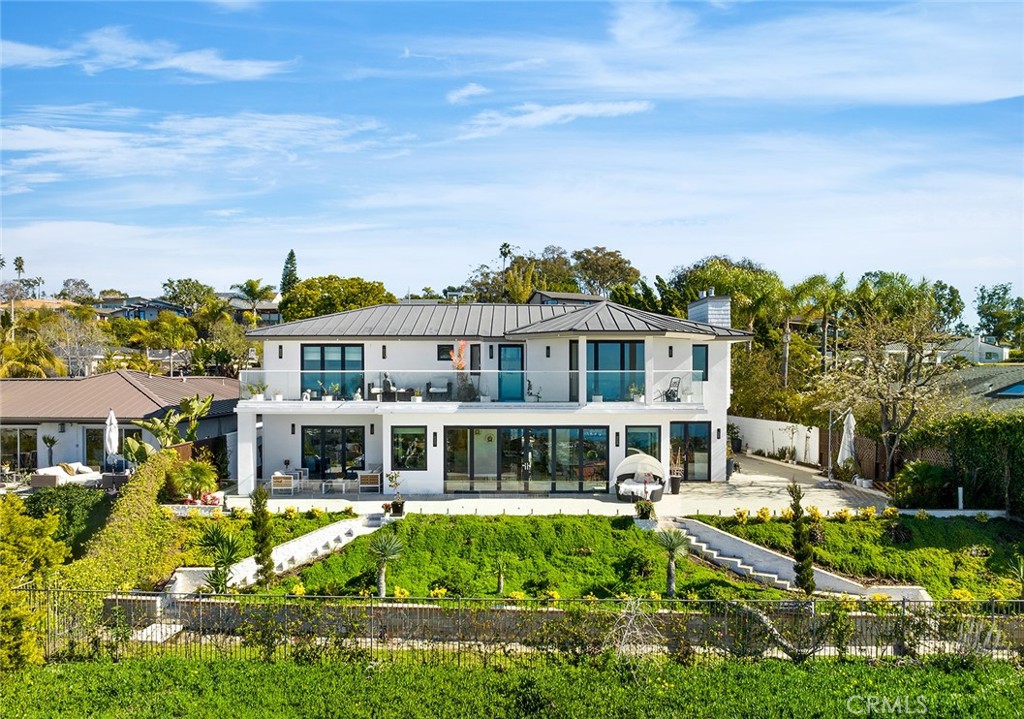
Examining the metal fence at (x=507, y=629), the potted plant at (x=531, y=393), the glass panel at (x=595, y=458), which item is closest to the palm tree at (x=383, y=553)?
the metal fence at (x=507, y=629)

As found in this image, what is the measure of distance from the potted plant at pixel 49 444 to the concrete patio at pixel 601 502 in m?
8.55

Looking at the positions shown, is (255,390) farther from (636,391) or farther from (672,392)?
(672,392)

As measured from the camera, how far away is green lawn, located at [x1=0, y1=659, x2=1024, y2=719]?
38.0 feet

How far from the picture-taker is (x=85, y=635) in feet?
45.3

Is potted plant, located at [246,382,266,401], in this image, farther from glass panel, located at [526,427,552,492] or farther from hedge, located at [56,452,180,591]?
glass panel, located at [526,427,552,492]

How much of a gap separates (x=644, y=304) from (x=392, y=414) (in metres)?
26.0

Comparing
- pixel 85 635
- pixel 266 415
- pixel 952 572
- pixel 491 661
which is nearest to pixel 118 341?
pixel 266 415

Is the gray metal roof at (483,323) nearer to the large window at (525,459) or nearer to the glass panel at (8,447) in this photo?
the large window at (525,459)

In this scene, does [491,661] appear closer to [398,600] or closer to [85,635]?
[398,600]

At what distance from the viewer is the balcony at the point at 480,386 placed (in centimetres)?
2394

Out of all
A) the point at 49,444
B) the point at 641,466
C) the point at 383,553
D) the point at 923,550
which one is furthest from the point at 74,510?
the point at 923,550

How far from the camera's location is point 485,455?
78.7 ft

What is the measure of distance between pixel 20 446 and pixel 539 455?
762 inches

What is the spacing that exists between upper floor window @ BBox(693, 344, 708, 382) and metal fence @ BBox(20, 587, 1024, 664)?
1287 centimetres
